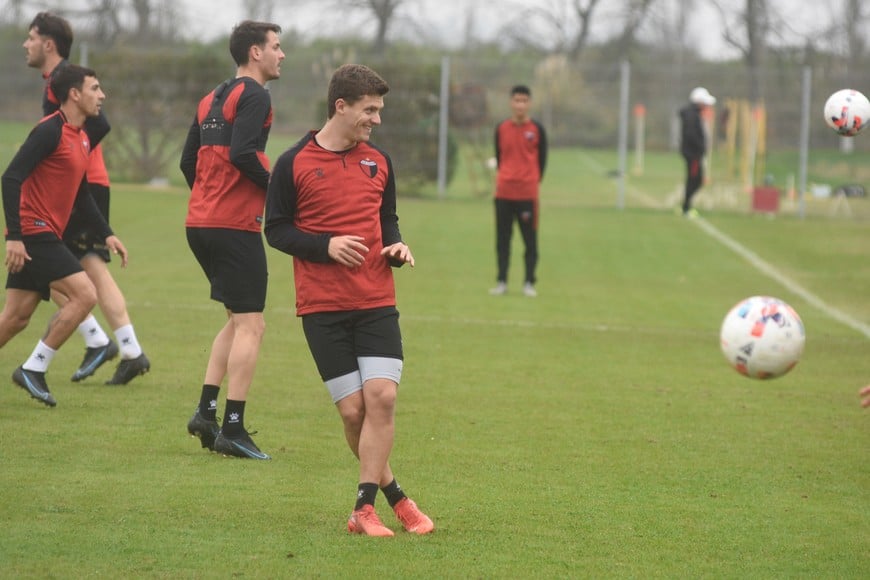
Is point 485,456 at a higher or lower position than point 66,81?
lower

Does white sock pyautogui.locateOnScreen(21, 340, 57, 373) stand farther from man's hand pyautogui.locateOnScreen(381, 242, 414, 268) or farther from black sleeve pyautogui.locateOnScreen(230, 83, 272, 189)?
man's hand pyautogui.locateOnScreen(381, 242, 414, 268)

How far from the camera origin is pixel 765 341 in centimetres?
608

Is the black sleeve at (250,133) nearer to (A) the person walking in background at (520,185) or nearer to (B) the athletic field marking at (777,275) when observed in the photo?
(B) the athletic field marking at (777,275)

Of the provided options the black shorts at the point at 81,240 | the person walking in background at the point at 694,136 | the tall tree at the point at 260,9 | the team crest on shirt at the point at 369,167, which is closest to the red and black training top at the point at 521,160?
the black shorts at the point at 81,240

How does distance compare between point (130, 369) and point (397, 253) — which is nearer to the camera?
point (397, 253)

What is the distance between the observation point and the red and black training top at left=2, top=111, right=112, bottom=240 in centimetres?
784

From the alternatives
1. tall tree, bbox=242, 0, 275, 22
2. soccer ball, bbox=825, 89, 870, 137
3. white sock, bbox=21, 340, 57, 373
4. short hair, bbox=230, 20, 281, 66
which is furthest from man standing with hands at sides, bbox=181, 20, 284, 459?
tall tree, bbox=242, 0, 275, 22

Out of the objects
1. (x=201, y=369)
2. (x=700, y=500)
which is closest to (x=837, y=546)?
(x=700, y=500)

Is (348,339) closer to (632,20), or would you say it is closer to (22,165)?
(22,165)

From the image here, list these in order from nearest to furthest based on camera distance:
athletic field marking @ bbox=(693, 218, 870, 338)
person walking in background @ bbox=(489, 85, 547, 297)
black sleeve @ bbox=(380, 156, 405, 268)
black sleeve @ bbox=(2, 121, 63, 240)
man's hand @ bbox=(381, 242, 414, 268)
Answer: man's hand @ bbox=(381, 242, 414, 268) → black sleeve @ bbox=(380, 156, 405, 268) → black sleeve @ bbox=(2, 121, 63, 240) → athletic field marking @ bbox=(693, 218, 870, 338) → person walking in background @ bbox=(489, 85, 547, 297)

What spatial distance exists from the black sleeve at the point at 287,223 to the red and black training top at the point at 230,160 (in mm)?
1300

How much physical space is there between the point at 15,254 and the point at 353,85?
3158mm

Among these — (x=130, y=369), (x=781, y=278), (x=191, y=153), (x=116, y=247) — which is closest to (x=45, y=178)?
(x=116, y=247)

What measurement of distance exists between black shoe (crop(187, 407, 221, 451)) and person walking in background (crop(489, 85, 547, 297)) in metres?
8.52
